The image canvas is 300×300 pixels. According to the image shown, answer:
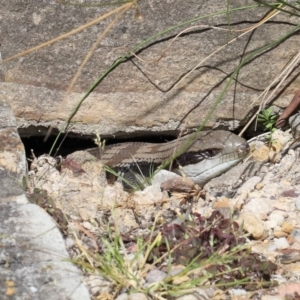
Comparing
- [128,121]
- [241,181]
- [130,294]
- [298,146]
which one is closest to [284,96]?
[298,146]

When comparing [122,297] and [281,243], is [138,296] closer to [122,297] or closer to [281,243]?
[122,297]

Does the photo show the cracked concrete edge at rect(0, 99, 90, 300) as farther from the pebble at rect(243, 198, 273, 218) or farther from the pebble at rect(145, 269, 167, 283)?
the pebble at rect(243, 198, 273, 218)

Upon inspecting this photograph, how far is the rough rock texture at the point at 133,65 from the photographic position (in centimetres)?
376

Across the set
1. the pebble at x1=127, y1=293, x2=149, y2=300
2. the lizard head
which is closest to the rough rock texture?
the lizard head

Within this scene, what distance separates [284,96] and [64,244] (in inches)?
73.8

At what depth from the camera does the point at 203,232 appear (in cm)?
275

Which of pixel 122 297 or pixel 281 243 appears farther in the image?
pixel 281 243

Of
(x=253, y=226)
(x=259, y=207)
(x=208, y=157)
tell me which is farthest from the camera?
(x=208, y=157)

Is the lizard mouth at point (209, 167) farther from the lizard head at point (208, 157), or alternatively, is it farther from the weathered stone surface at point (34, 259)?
the weathered stone surface at point (34, 259)

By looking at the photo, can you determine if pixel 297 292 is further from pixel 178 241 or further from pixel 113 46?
pixel 113 46

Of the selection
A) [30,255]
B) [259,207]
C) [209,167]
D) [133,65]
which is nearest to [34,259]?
[30,255]

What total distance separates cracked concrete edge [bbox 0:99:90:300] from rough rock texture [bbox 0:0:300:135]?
0.80 metres

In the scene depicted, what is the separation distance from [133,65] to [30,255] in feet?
5.03

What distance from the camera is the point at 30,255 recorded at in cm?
263
